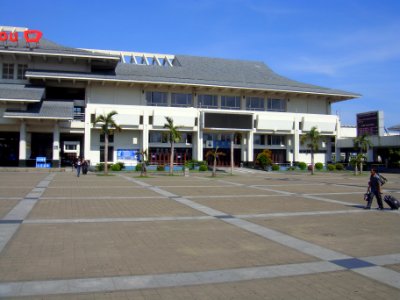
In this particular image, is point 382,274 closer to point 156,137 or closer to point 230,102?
point 156,137

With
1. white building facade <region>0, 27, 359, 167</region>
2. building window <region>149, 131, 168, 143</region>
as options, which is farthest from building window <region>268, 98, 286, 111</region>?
building window <region>149, 131, 168, 143</region>

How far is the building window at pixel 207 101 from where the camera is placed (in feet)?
171

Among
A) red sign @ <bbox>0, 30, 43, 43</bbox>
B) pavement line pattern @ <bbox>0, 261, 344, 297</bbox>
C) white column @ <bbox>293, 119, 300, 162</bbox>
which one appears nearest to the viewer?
pavement line pattern @ <bbox>0, 261, 344, 297</bbox>

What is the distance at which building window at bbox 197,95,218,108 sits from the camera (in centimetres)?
5216

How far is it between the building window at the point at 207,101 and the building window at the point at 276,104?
811 centimetres

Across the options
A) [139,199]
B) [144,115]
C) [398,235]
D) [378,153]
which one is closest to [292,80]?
[378,153]

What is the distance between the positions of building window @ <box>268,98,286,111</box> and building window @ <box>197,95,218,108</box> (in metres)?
8.11

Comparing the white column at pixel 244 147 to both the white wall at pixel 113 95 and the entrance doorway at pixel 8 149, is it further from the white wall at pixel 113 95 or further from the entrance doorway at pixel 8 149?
the entrance doorway at pixel 8 149

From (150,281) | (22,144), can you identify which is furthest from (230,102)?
(150,281)

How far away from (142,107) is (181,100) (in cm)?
604

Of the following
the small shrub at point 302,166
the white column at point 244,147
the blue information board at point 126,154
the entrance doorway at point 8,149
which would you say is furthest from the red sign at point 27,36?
the small shrub at point 302,166

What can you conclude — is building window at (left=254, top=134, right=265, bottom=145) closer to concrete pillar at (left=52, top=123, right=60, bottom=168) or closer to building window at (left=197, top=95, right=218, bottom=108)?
building window at (left=197, top=95, right=218, bottom=108)

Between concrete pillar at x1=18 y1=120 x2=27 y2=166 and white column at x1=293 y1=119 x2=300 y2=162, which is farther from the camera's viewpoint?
white column at x1=293 y1=119 x2=300 y2=162

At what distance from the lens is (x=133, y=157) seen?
4847cm
